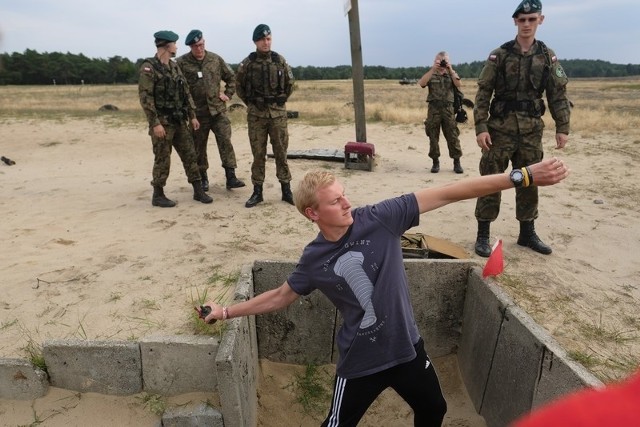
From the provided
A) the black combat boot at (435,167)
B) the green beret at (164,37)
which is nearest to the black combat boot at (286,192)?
the green beret at (164,37)

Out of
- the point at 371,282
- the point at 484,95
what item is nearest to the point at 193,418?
the point at 371,282

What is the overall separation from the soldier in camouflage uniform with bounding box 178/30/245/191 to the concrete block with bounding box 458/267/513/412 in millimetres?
4116

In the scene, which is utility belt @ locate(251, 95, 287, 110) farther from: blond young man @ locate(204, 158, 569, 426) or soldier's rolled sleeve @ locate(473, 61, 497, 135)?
blond young man @ locate(204, 158, 569, 426)

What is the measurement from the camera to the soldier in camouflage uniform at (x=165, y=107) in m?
5.42

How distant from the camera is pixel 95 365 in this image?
2934 millimetres

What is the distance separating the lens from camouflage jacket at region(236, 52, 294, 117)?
562 cm

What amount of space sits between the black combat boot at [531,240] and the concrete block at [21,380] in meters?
4.04

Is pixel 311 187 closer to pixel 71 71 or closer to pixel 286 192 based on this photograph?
pixel 286 192

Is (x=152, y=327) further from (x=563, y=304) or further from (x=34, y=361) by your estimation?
(x=563, y=304)

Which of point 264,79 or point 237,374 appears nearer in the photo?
point 237,374

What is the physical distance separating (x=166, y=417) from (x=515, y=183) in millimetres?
2302

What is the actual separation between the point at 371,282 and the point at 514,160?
283 centimetres

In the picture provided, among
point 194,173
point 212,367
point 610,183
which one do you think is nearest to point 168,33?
point 194,173

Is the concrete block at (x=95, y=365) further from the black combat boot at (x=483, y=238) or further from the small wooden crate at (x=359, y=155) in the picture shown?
the small wooden crate at (x=359, y=155)
